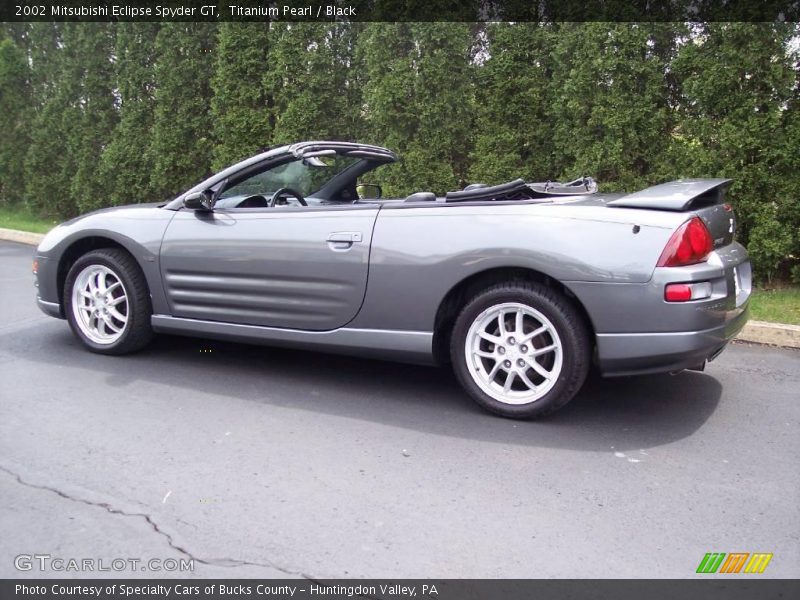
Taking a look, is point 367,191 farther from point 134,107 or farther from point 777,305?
A: point 134,107

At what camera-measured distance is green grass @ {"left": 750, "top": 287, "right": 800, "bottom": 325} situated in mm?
5762

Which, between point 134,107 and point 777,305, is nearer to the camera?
point 777,305

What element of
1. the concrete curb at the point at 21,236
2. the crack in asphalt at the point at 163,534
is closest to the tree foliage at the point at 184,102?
the concrete curb at the point at 21,236

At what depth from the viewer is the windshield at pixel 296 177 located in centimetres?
485

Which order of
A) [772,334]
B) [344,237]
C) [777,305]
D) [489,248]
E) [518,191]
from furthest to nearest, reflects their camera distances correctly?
[777,305]
[772,334]
[518,191]
[344,237]
[489,248]

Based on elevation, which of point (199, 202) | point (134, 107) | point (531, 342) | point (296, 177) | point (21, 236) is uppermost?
point (134, 107)

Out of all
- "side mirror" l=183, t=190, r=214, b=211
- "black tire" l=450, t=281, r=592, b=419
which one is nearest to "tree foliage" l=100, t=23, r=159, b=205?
"side mirror" l=183, t=190, r=214, b=211

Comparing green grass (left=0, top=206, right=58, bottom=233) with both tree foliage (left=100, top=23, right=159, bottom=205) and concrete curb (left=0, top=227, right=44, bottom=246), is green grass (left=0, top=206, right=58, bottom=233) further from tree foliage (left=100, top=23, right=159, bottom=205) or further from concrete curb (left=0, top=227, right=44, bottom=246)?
tree foliage (left=100, top=23, right=159, bottom=205)

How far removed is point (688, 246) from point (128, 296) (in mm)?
3529

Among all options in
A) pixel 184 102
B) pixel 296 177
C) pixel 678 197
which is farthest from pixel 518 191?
pixel 184 102

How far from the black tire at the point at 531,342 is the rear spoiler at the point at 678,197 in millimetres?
602

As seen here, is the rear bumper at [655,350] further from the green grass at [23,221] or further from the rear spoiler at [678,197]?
the green grass at [23,221]

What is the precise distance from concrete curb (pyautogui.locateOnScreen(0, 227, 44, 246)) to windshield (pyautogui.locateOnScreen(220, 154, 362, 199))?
286 inches

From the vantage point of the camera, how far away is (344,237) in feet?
13.6
